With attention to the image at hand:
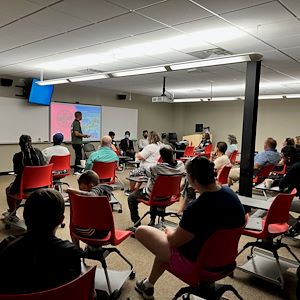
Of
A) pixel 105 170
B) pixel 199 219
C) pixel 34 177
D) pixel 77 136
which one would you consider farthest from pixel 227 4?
pixel 77 136

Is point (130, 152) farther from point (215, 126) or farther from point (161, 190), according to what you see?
point (161, 190)

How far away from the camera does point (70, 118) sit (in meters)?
9.16

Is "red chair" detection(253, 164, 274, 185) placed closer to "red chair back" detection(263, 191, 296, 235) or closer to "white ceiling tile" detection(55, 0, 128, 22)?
"red chair back" detection(263, 191, 296, 235)

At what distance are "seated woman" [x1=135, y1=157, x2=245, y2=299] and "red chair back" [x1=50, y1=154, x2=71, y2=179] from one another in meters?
3.17

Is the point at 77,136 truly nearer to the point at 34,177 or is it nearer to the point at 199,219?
the point at 34,177

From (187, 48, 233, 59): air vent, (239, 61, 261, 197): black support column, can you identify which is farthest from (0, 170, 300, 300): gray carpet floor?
(187, 48, 233, 59): air vent

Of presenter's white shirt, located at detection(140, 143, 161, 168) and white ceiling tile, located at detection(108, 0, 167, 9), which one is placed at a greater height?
white ceiling tile, located at detection(108, 0, 167, 9)

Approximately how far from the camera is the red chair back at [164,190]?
3.55 metres

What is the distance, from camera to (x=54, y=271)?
1291 millimetres

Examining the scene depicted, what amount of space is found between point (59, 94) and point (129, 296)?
292 inches

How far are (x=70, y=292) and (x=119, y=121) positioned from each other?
973 centimetres

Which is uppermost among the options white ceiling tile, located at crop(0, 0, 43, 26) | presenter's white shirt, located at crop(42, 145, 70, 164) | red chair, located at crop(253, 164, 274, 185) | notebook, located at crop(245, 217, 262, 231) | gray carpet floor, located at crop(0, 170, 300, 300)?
white ceiling tile, located at crop(0, 0, 43, 26)

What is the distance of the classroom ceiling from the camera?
2.93m

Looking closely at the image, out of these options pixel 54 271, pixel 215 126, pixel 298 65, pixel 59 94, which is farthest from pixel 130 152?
pixel 54 271
